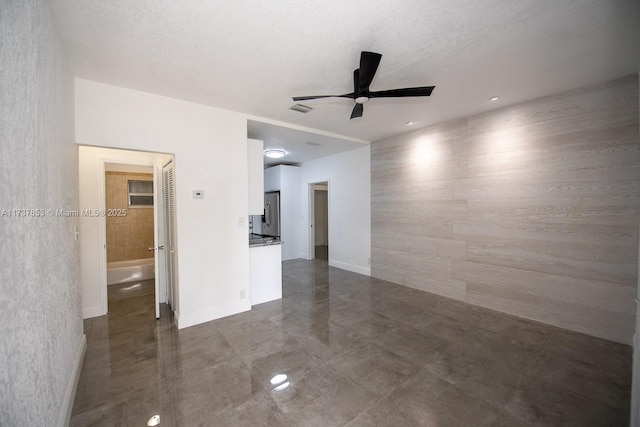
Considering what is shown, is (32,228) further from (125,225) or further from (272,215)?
(272,215)

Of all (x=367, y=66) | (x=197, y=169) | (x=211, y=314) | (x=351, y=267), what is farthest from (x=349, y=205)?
(x=367, y=66)

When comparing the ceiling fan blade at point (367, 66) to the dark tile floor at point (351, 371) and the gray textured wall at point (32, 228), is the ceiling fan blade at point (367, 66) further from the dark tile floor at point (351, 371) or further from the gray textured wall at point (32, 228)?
the dark tile floor at point (351, 371)

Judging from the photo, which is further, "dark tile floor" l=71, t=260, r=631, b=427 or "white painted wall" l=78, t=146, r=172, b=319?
"white painted wall" l=78, t=146, r=172, b=319

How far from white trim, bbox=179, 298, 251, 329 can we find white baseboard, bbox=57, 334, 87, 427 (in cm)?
89

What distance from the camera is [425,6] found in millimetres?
1711

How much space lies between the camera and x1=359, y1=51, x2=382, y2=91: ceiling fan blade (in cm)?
190

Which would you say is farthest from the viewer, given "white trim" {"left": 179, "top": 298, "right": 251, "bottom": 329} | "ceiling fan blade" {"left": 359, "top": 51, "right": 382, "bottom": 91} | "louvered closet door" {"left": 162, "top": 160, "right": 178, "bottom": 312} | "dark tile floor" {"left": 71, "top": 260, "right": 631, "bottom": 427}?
"louvered closet door" {"left": 162, "top": 160, "right": 178, "bottom": 312}

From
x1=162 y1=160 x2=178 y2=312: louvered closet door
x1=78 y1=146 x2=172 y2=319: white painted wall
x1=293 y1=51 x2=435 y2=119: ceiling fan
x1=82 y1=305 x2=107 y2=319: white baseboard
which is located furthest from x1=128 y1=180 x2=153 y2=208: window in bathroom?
x1=293 y1=51 x2=435 y2=119: ceiling fan

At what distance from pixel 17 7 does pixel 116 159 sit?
2867 mm

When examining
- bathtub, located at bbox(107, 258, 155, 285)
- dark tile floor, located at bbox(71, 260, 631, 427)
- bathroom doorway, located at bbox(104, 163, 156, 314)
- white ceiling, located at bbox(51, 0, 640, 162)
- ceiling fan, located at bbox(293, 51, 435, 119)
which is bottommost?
dark tile floor, located at bbox(71, 260, 631, 427)

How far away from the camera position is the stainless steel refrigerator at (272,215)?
6.95 metres

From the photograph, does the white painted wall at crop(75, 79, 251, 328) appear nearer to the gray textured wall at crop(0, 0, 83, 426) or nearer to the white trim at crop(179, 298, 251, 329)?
the white trim at crop(179, 298, 251, 329)

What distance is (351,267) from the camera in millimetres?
5758

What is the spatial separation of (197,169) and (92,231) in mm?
1830
